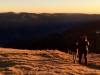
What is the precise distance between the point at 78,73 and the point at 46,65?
209cm

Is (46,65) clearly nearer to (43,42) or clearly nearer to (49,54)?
(49,54)

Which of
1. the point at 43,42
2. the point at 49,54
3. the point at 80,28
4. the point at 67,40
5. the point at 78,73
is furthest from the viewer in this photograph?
the point at 80,28

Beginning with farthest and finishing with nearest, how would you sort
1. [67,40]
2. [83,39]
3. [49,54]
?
[67,40]
[49,54]
[83,39]

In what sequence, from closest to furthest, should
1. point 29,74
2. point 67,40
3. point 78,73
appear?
1. point 29,74
2. point 78,73
3. point 67,40

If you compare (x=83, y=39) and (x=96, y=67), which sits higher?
(x=83, y=39)

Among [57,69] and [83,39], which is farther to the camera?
[83,39]

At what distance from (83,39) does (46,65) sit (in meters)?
3.39

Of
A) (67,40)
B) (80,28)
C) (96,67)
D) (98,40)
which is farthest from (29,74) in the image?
(80,28)

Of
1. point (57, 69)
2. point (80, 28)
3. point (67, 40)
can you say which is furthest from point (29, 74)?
point (80, 28)

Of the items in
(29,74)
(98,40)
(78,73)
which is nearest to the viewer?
(29,74)

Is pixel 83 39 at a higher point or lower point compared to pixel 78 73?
higher

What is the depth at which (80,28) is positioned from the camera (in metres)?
117

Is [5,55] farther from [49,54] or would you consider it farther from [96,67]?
[96,67]

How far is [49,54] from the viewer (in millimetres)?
21703
